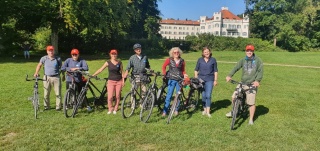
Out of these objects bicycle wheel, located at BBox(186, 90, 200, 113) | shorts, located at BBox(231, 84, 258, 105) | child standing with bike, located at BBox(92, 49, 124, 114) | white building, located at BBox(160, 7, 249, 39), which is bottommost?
bicycle wheel, located at BBox(186, 90, 200, 113)

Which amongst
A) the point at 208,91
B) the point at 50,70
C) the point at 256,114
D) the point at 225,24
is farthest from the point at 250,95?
the point at 225,24

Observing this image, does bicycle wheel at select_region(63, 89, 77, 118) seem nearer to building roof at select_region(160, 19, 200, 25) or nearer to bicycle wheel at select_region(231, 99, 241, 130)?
bicycle wheel at select_region(231, 99, 241, 130)

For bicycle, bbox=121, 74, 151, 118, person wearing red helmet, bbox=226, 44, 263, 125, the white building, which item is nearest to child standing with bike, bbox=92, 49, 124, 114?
bicycle, bbox=121, 74, 151, 118

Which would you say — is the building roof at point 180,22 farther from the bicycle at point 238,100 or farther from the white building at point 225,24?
the bicycle at point 238,100

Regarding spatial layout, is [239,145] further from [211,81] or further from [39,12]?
[39,12]

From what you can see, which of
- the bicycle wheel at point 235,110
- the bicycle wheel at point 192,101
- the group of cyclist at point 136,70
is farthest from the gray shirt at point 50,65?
the bicycle wheel at point 235,110

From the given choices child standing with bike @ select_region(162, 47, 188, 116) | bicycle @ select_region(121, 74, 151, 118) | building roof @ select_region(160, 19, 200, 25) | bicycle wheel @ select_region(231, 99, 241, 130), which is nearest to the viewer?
bicycle wheel @ select_region(231, 99, 241, 130)

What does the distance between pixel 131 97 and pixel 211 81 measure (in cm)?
219

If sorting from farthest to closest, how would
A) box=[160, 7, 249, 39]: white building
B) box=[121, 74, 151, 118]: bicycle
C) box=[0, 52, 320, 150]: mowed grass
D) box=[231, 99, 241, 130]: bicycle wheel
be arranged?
box=[160, 7, 249, 39]: white building
box=[121, 74, 151, 118]: bicycle
box=[231, 99, 241, 130]: bicycle wheel
box=[0, 52, 320, 150]: mowed grass

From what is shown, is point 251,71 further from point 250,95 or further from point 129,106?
point 129,106

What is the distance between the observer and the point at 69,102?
7594 millimetres

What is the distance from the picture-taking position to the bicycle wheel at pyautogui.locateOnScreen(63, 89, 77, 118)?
Result: 24.2 ft

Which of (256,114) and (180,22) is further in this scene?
(180,22)

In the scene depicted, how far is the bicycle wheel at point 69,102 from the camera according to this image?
7391 mm
